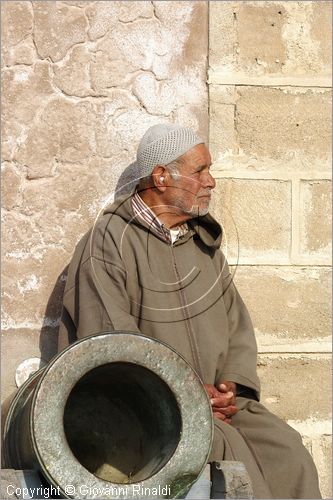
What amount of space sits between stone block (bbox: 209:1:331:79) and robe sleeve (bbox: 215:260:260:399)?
3.12 ft

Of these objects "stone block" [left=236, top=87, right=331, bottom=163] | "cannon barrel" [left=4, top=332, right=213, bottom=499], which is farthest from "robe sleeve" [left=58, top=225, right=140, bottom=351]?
"stone block" [left=236, top=87, right=331, bottom=163]

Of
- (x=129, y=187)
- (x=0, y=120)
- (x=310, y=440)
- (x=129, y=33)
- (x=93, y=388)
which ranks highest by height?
(x=129, y=33)

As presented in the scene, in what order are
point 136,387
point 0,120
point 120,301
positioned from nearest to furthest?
1. point 136,387
2. point 120,301
3. point 0,120

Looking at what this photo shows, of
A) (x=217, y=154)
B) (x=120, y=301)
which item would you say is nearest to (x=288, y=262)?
(x=217, y=154)

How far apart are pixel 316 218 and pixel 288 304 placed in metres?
0.42

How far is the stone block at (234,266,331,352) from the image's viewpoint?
16.9 feet

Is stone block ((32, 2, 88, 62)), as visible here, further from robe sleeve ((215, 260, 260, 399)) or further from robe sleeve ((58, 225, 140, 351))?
robe sleeve ((215, 260, 260, 399))

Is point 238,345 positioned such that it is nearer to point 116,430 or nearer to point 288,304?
point 288,304

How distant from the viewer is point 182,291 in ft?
15.7

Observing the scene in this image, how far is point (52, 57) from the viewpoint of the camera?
5086mm

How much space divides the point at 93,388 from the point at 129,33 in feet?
5.71

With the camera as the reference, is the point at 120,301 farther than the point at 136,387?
Yes

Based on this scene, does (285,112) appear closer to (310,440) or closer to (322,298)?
(322,298)

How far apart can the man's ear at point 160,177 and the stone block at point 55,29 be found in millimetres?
744
